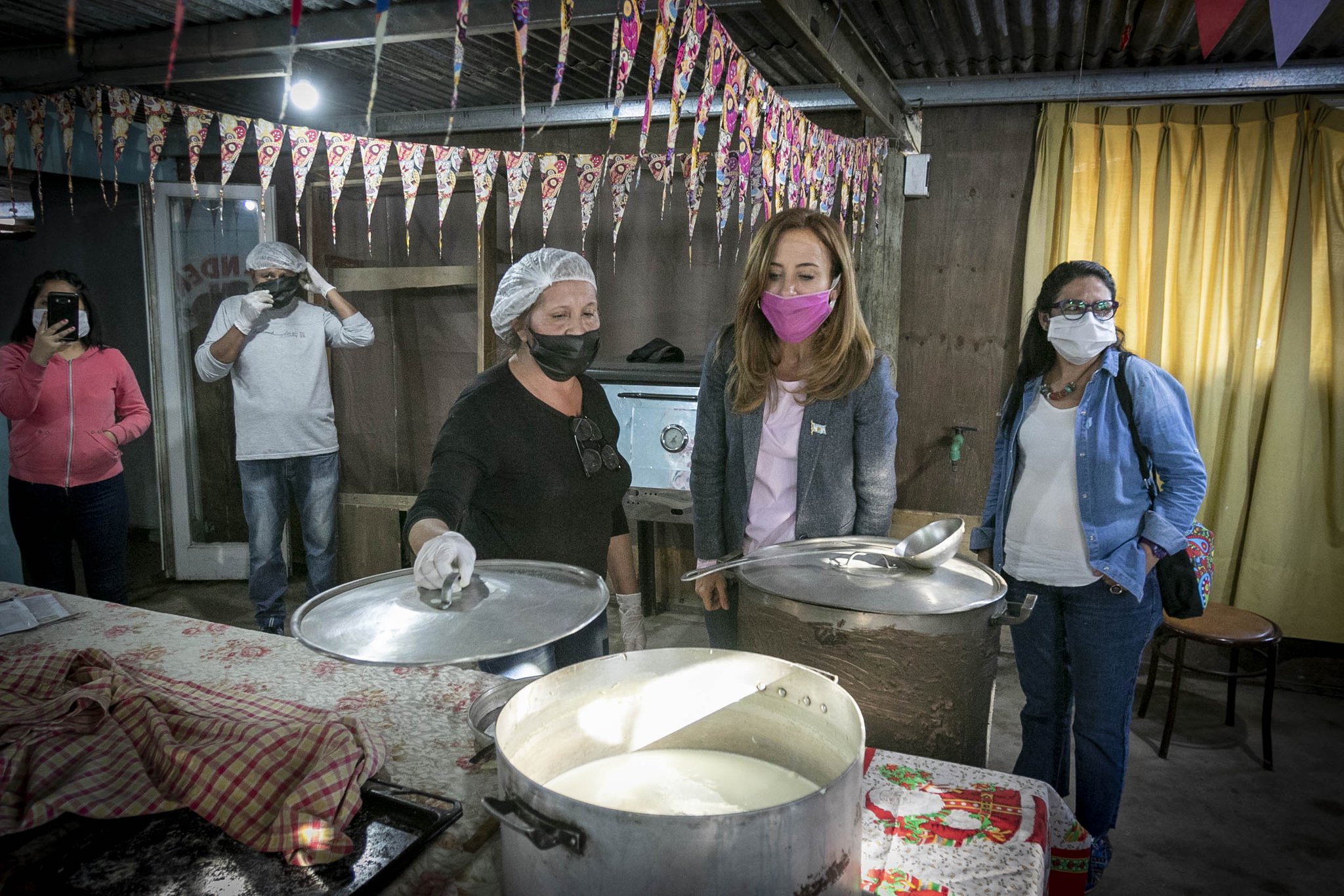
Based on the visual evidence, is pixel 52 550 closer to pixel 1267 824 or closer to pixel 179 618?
pixel 179 618

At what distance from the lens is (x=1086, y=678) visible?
2385 millimetres

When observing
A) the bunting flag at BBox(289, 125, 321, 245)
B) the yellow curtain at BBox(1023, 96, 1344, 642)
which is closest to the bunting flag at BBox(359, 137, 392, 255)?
the bunting flag at BBox(289, 125, 321, 245)

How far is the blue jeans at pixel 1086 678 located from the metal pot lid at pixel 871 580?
1.01 m

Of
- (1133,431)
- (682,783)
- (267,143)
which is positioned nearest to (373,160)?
(267,143)

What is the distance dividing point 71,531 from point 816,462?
12.1 ft

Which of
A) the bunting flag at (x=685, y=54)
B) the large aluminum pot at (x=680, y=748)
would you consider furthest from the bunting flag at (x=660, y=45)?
the large aluminum pot at (x=680, y=748)

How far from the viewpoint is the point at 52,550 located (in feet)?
12.5

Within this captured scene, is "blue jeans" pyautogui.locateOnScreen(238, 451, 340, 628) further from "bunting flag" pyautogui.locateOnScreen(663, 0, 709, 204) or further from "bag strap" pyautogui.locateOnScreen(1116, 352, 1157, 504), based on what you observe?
"bag strap" pyautogui.locateOnScreen(1116, 352, 1157, 504)

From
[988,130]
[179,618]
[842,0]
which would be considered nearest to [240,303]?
[179,618]

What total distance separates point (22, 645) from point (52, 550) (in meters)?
2.63

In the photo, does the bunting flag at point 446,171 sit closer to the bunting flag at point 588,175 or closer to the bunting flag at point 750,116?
the bunting flag at point 588,175

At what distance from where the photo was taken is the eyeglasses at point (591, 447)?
2.07 m

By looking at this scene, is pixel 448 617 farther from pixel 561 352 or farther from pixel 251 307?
pixel 251 307

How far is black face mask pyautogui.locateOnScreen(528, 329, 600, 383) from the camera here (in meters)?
2.09
